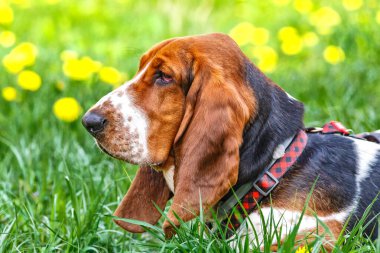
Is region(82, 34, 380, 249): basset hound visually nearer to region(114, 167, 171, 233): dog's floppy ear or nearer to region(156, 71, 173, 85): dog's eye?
region(156, 71, 173, 85): dog's eye

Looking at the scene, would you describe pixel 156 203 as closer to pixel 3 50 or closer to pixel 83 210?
pixel 83 210

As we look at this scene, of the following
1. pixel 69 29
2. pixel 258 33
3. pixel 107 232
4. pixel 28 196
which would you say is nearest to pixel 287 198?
pixel 107 232

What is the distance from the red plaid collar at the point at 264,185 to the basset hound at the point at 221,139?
0.10ft

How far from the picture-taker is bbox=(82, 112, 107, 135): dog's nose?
3561 millimetres

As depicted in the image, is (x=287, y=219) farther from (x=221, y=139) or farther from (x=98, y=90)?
(x=98, y=90)

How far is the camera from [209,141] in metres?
3.40

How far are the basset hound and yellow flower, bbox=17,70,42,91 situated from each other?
250 cm

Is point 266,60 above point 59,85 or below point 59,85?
above

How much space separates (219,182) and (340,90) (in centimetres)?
314

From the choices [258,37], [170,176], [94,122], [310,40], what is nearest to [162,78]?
[94,122]

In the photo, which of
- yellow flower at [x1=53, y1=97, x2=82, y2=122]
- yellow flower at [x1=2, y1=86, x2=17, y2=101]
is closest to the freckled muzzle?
yellow flower at [x1=53, y1=97, x2=82, y2=122]

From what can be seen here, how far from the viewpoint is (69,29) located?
9.51m

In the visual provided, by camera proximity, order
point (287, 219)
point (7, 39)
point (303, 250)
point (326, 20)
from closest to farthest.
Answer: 1. point (303, 250)
2. point (287, 219)
3. point (7, 39)
4. point (326, 20)

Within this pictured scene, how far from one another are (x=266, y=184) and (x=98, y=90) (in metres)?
3.02
